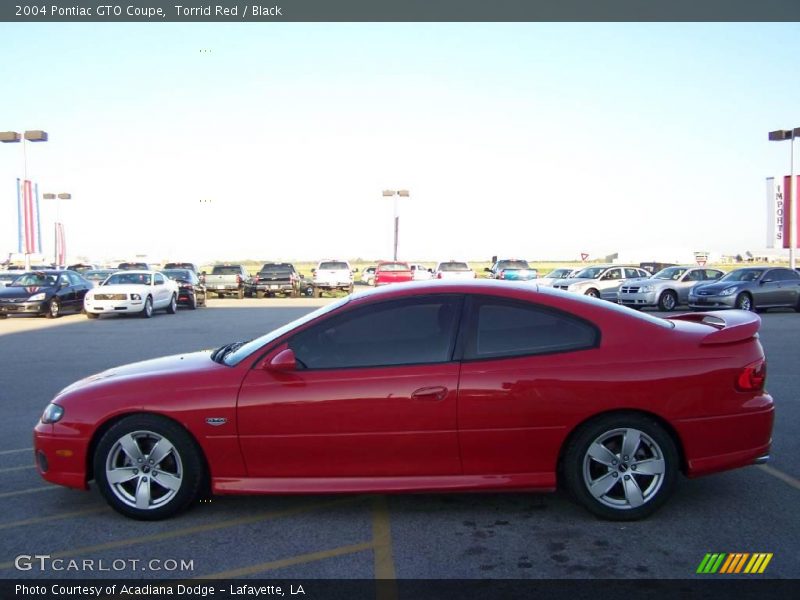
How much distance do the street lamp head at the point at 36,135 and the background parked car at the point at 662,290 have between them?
1089 inches

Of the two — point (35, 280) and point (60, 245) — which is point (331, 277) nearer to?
point (35, 280)

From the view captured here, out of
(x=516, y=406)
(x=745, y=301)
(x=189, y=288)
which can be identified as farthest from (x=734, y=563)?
(x=189, y=288)

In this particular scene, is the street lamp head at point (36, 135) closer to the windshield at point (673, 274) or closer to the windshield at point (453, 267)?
the windshield at point (453, 267)

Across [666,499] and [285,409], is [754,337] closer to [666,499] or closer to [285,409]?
[666,499]

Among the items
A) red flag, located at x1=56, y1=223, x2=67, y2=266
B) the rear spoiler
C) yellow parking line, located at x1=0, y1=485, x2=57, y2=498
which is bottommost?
yellow parking line, located at x1=0, y1=485, x2=57, y2=498

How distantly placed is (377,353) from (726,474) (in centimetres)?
296

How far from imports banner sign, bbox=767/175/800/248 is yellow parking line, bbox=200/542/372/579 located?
32.9 metres

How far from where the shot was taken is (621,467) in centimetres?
441

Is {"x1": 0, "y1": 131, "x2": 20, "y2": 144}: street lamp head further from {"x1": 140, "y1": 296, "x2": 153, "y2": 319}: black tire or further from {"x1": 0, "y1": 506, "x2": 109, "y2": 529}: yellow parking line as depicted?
{"x1": 0, "y1": 506, "x2": 109, "y2": 529}: yellow parking line

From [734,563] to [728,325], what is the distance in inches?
65.9

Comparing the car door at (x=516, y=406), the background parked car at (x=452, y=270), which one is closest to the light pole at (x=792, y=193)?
the background parked car at (x=452, y=270)

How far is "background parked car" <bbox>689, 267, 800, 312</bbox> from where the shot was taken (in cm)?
2123

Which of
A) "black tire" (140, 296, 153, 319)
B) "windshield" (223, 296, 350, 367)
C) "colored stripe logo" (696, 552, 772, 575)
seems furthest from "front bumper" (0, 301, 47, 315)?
"colored stripe logo" (696, 552, 772, 575)

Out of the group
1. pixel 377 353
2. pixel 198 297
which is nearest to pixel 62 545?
pixel 377 353
